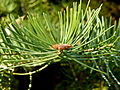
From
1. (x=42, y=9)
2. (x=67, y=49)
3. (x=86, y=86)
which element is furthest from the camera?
(x=42, y=9)

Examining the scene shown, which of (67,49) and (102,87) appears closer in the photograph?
(67,49)

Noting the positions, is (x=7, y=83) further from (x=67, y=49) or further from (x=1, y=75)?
(x=67, y=49)

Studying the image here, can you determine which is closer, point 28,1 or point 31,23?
point 31,23

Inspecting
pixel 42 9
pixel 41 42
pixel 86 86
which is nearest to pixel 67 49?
pixel 41 42

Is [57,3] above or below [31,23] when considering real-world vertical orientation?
above

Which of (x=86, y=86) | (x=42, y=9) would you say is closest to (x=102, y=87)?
(x=86, y=86)

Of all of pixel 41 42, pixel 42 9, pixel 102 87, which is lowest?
pixel 102 87

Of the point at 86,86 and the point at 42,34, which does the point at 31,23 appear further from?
the point at 86,86

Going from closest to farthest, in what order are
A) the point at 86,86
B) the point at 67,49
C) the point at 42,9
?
the point at 67,49, the point at 86,86, the point at 42,9

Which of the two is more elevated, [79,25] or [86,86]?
[79,25]
